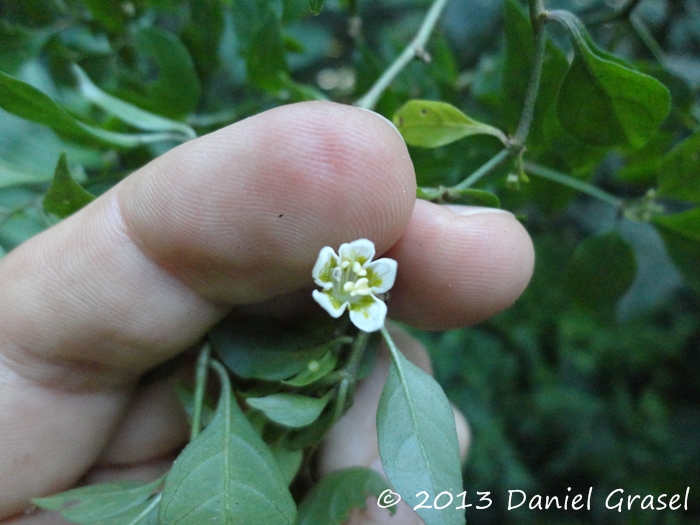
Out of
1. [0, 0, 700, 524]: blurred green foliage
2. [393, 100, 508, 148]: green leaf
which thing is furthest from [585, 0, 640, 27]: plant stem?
[393, 100, 508, 148]: green leaf

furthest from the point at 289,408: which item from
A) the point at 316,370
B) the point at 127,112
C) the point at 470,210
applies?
the point at 127,112

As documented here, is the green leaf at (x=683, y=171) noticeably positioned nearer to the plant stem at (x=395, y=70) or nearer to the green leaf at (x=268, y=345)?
the plant stem at (x=395, y=70)

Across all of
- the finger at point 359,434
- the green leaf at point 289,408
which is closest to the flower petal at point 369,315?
the green leaf at point 289,408

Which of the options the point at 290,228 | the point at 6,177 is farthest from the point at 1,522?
the point at 290,228

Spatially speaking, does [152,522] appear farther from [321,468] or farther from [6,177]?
[6,177]

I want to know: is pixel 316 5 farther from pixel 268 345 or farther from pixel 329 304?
pixel 268 345
